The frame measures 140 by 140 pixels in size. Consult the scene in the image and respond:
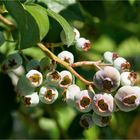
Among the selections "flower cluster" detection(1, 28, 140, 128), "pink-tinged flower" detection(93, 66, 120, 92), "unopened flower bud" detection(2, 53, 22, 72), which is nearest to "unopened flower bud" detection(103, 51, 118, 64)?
"flower cluster" detection(1, 28, 140, 128)

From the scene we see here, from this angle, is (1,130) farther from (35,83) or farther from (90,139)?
(35,83)

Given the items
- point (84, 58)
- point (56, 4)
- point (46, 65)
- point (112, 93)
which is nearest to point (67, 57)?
point (46, 65)

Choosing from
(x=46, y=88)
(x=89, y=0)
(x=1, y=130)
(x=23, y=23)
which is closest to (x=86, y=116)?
(x=46, y=88)

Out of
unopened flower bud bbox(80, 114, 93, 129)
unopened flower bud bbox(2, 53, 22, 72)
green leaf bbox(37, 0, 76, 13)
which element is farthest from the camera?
green leaf bbox(37, 0, 76, 13)

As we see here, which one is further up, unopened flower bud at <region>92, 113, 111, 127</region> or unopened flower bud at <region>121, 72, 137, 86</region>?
unopened flower bud at <region>121, 72, 137, 86</region>

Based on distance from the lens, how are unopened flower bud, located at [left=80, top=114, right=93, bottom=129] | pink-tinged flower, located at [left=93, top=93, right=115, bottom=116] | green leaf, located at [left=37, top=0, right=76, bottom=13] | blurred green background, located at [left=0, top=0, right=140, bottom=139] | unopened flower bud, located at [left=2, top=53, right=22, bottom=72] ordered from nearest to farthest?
pink-tinged flower, located at [left=93, top=93, right=115, bottom=116] < unopened flower bud, located at [left=80, top=114, right=93, bottom=129] < unopened flower bud, located at [left=2, top=53, right=22, bottom=72] < green leaf, located at [left=37, top=0, right=76, bottom=13] < blurred green background, located at [left=0, top=0, right=140, bottom=139]

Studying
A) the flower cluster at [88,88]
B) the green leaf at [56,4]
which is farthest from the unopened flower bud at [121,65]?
the green leaf at [56,4]

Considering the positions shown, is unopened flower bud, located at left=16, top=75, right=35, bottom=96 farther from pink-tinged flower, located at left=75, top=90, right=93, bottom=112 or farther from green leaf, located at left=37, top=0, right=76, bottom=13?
green leaf, located at left=37, top=0, right=76, bottom=13
